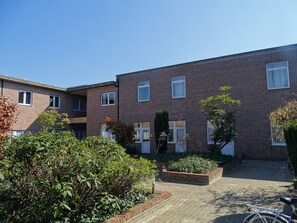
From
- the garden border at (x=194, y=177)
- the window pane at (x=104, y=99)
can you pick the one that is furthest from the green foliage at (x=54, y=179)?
the window pane at (x=104, y=99)

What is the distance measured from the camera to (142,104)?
66.4 feet

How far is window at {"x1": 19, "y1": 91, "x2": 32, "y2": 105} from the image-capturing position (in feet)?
69.0

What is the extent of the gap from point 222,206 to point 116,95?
1663 centimetres

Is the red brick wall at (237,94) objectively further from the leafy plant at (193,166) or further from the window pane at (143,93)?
the leafy plant at (193,166)

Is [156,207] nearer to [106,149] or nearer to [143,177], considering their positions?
[143,177]

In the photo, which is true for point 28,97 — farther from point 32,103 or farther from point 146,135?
point 146,135

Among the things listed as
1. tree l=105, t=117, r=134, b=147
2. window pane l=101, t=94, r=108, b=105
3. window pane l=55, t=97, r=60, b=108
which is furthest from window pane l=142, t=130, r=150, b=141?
window pane l=55, t=97, r=60, b=108

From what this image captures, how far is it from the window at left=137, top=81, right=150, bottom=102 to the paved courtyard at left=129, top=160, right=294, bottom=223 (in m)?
10.7

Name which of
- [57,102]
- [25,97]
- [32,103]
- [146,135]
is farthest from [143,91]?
[25,97]

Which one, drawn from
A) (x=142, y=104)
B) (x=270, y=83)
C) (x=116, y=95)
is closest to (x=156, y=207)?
(x=270, y=83)

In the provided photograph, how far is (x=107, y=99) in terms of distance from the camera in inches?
888

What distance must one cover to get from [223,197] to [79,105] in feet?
71.8

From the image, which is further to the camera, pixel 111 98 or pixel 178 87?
pixel 111 98

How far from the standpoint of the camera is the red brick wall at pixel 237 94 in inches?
597
